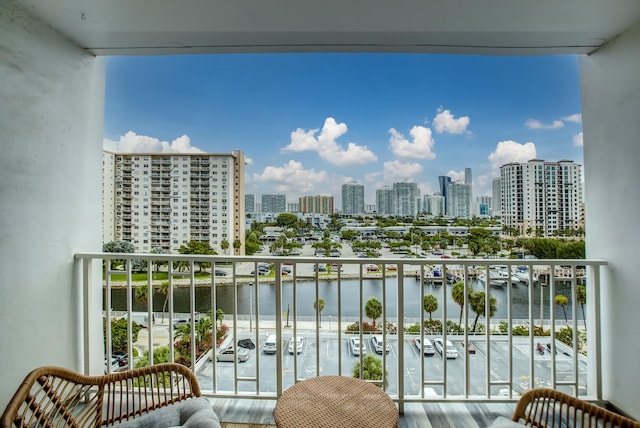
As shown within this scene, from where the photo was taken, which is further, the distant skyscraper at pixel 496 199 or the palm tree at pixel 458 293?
the distant skyscraper at pixel 496 199

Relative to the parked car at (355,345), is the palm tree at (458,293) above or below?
above

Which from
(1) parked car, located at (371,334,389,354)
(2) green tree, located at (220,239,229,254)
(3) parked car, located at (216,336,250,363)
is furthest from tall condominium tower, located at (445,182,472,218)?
(3) parked car, located at (216,336,250,363)

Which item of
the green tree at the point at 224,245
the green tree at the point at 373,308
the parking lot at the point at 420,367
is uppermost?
the green tree at the point at 224,245

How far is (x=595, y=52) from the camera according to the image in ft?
6.54

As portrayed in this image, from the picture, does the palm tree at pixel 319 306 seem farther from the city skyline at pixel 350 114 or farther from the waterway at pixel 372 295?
the city skyline at pixel 350 114

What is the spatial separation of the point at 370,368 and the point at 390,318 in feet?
1.23

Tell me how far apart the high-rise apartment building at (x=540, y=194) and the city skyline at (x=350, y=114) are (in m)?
0.08

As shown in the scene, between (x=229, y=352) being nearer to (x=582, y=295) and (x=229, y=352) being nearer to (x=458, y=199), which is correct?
(x=458, y=199)

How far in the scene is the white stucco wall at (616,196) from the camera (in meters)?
1.76

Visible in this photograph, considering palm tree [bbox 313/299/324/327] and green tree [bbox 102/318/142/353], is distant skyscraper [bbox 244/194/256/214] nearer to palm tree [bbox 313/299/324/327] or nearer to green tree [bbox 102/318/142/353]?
palm tree [bbox 313/299/324/327]

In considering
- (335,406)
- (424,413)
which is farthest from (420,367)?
(335,406)

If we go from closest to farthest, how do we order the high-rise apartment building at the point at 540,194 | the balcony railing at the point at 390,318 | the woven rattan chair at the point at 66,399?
the woven rattan chair at the point at 66,399 → the balcony railing at the point at 390,318 → the high-rise apartment building at the point at 540,194

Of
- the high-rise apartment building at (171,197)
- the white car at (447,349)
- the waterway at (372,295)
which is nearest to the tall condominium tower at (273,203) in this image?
the high-rise apartment building at (171,197)

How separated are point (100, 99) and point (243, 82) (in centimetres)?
109
